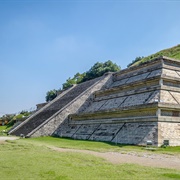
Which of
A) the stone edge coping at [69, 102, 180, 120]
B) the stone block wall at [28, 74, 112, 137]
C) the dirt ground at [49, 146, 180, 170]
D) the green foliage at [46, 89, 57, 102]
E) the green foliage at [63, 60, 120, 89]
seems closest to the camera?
the dirt ground at [49, 146, 180, 170]

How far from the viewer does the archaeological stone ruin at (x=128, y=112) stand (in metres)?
12.6

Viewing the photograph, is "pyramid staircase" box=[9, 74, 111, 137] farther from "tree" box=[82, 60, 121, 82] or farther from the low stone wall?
"tree" box=[82, 60, 121, 82]

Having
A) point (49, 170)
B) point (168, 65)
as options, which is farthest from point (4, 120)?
point (49, 170)

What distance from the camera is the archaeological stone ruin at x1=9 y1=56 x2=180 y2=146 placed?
41.3 ft

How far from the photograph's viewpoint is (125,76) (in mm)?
22562

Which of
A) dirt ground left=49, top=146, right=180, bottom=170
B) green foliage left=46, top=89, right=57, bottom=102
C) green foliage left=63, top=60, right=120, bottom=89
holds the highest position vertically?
green foliage left=63, top=60, right=120, bottom=89

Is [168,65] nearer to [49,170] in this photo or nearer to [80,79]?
[49,170]

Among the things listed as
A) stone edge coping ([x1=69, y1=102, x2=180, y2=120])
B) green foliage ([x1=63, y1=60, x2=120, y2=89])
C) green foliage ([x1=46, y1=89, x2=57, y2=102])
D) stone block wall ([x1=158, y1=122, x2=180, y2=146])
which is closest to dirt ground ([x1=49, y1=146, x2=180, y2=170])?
stone block wall ([x1=158, y1=122, x2=180, y2=146])

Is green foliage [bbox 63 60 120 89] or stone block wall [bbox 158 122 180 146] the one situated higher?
green foliage [bbox 63 60 120 89]

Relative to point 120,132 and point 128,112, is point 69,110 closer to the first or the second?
point 128,112

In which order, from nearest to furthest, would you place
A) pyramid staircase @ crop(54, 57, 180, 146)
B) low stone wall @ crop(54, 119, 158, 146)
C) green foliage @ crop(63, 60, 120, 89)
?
low stone wall @ crop(54, 119, 158, 146), pyramid staircase @ crop(54, 57, 180, 146), green foliage @ crop(63, 60, 120, 89)

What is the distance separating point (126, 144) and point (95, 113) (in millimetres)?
4866

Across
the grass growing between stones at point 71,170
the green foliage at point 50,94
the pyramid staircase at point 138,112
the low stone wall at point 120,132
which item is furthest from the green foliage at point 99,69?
the grass growing between stones at point 71,170

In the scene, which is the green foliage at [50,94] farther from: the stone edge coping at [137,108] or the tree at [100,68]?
the stone edge coping at [137,108]
